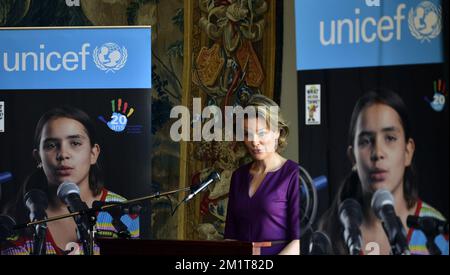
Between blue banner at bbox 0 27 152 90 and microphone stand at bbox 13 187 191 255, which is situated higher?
blue banner at bbox 0 27 152 90

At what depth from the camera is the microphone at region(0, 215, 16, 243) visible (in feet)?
17.0

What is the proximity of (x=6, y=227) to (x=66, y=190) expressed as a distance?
481mm

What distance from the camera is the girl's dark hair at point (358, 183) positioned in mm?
4414

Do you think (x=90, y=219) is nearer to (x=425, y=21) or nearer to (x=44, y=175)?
(x=44, y=175)

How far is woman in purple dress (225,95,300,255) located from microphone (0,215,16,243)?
1.57 m

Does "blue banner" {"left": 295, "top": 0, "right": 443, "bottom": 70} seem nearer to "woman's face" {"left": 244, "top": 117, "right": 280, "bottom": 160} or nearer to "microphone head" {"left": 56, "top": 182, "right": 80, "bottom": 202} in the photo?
"woman's face" {"left": 244, "top": 117, "right": 280, "bottom": 160}

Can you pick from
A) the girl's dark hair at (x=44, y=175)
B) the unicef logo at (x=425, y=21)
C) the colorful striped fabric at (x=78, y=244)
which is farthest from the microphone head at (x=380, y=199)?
the girl's dark hair at (x=44, y=175)

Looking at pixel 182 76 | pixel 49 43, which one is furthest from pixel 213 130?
pixel 49 43

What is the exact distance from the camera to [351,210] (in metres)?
4.52

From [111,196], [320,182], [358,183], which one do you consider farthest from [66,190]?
[358,183]

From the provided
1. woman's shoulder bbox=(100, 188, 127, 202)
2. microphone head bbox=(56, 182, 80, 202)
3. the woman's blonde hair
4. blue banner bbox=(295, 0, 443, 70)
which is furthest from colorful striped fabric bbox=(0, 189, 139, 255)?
blue banner bbox=(295, 0, 443, 70)

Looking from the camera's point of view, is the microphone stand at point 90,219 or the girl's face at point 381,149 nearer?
the microphone stand at point 90,219

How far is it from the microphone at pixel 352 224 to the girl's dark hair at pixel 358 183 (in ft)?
0.10

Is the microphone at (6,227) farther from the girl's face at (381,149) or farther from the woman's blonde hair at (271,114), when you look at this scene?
the girl's face at (381,149)
